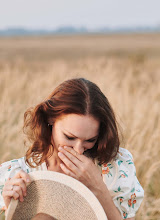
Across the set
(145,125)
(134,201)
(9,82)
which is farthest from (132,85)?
(134,201)

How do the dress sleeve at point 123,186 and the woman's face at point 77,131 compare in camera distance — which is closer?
the woman's face at point 77,131

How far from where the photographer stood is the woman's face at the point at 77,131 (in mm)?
1811

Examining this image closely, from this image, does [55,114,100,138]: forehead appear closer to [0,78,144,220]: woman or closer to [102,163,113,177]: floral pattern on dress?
[0,78,144,220]: woman

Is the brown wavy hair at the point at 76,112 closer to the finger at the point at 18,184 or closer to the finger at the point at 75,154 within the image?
the finger at the point at 75,154

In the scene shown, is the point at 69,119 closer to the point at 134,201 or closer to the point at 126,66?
the point at 134,201

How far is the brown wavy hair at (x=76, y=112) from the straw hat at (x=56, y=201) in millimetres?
286

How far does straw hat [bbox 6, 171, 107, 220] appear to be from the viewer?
5.43 feet

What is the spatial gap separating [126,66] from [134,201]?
21.2ft

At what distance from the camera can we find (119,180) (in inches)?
79.6

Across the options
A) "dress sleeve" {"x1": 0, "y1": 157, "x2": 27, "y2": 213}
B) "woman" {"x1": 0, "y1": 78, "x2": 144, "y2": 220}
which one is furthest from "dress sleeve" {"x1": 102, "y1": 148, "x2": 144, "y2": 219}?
"dress sleeve" {"x1": 0, "y1": 157, "x2": 27, "y2": 213}

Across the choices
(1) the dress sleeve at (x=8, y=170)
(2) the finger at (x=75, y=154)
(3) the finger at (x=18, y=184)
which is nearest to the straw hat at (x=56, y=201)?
(3) the finger at (x=18, y=184)

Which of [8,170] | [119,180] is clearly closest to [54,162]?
[8,170]

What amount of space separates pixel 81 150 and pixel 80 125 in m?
0.12

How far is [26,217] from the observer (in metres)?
1.81
